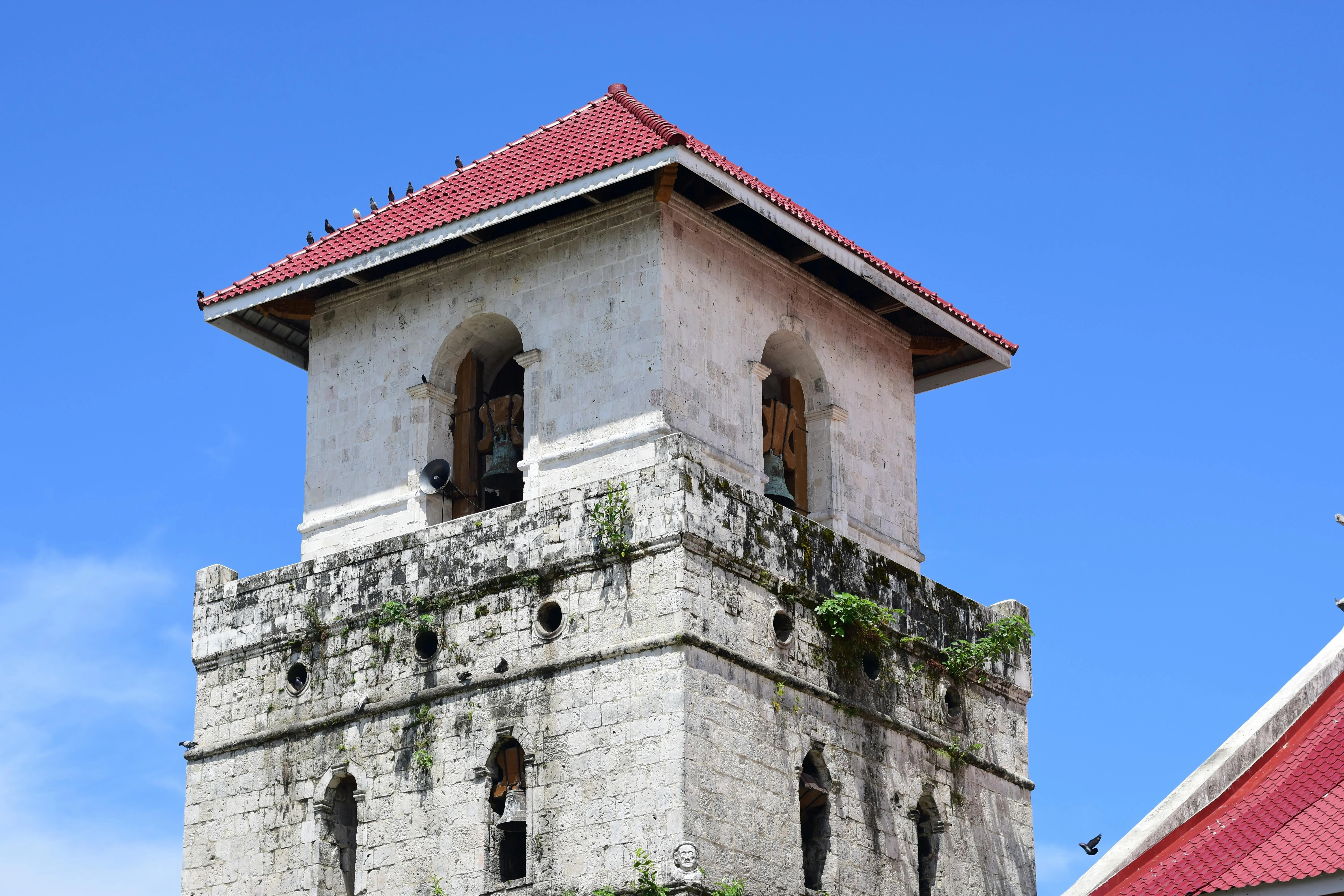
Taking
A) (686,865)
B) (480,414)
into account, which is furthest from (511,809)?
(480,414)

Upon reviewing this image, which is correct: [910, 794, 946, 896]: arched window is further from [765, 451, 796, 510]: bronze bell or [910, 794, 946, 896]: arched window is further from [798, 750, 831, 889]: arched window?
[765, 451, 796, 510]: bronze bell

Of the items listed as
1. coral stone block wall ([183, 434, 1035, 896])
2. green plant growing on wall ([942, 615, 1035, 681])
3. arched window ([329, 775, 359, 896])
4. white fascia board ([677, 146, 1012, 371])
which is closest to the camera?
coral stone block wall ([183, 434, 1035, 896])

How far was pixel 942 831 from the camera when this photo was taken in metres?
28.3

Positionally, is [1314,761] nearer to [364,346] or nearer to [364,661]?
[364,661]

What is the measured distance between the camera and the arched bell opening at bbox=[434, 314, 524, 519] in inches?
1126

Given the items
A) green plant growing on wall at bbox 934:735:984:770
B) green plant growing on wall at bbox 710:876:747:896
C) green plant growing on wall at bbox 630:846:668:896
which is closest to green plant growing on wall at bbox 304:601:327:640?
green plant growing on wall at bbox 630:846:668:896

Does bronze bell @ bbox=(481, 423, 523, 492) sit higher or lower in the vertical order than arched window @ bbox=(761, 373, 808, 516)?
lower

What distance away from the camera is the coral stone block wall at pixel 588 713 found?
2533 centimetres

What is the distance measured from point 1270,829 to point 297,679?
11074mm

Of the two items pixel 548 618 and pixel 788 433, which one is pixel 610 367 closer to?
pixel 548 618

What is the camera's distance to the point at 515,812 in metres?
25.7

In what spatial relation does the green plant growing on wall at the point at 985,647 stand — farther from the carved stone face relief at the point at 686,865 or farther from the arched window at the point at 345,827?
the arched window at the point at 345,827

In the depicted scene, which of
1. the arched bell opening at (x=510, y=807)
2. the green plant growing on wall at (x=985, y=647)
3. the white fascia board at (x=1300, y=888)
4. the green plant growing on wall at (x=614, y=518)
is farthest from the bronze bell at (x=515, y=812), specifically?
the white fascia board at (x=1300, y=888)

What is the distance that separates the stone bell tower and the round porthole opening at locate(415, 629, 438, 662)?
0.03 meters
